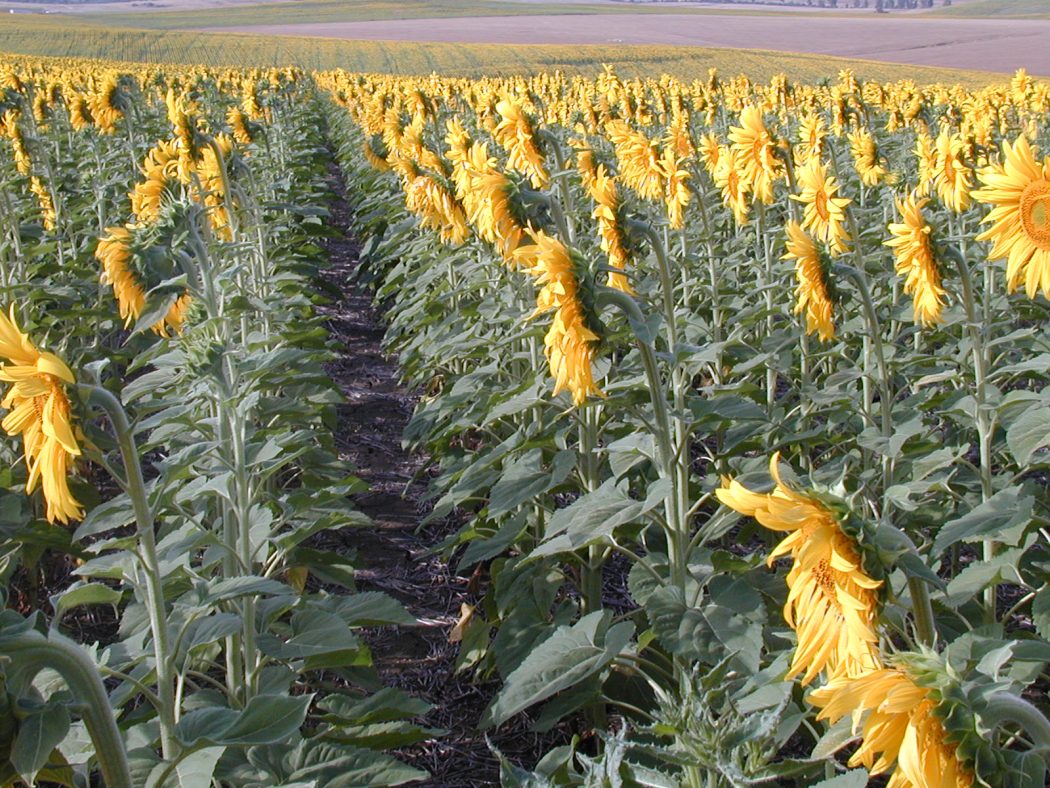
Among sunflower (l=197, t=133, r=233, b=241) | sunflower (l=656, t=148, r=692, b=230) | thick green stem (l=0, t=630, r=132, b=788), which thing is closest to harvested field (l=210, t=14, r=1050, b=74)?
sunflower (l=656, t=148, r=692, b=230)

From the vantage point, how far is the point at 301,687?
11.3 feet

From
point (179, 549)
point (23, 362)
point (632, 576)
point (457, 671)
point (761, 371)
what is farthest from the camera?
point (761, 371)

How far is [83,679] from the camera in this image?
5.03 feet

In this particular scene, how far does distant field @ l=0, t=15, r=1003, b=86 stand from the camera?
4444 centimetres

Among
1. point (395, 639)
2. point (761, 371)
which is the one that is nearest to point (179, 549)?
point (395, 639)

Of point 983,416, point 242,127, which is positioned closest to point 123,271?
point 983,416

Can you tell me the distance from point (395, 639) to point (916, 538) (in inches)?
76.4

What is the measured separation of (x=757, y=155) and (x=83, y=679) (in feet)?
14.8

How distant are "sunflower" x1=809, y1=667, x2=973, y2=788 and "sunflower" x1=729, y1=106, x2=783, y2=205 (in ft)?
13.7

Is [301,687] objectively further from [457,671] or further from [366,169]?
[366,169]

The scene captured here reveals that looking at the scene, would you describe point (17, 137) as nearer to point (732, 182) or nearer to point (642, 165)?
point (642, 165)

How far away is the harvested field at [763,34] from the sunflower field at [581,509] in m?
49.9

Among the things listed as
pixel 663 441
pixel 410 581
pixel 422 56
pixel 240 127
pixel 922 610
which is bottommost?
pixel 410 581

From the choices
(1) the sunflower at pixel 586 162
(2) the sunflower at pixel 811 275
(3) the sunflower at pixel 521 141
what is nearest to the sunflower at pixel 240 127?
(1) the sunflower at pixel 586 162
